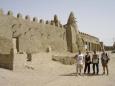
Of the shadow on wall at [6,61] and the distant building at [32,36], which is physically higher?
the distant building at [32,36]

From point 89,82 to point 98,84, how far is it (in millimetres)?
578

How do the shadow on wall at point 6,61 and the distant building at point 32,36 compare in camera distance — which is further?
the distant building at point 32,36

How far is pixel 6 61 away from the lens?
15422 millimetres

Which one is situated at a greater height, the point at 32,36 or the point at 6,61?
the point at 32,36

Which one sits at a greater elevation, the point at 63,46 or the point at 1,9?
the point at 1,9

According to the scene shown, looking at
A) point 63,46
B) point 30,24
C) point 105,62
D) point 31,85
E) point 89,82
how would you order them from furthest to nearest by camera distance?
point 63,46 → point 30,24 → point 105,62 → point 89,82 → point 31,85

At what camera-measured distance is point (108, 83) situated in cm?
1179

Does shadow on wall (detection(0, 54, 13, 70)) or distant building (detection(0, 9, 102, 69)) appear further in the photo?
distant building (detection(0, 9, 102, 69))

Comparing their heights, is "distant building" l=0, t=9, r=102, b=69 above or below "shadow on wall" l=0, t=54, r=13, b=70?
above

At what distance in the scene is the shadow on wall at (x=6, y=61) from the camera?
15074 millimetres

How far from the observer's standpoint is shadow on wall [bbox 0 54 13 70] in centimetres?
1507

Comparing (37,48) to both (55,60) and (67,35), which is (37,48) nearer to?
(55,60)

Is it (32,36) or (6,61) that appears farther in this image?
(32,36)

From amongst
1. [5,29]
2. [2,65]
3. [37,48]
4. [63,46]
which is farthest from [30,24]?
[2,65]
